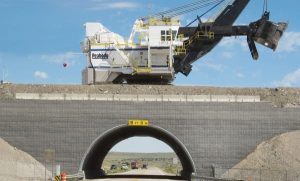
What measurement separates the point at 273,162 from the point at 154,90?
9359 millimetres

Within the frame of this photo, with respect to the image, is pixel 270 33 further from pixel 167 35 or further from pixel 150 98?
pixel 150 98

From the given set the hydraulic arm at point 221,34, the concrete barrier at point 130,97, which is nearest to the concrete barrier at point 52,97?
the concrete barrier at point 130,97

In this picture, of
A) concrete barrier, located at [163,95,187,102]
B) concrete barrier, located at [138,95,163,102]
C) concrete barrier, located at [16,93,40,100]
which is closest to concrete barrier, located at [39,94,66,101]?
concrete barrier, located at [16,93,40,100]

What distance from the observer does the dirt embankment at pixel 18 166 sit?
37.4 metres

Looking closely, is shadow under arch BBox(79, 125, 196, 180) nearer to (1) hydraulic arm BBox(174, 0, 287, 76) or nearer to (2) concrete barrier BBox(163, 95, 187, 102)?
(2) concrete barrier BBox(163, 95, 187, 102)

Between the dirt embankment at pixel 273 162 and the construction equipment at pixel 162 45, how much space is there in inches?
316

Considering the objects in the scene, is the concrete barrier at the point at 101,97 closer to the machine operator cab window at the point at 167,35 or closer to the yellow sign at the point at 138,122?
the yellow sign at the point at 138,122

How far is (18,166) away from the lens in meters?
38.7

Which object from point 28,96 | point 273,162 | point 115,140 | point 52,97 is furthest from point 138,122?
point 115,140

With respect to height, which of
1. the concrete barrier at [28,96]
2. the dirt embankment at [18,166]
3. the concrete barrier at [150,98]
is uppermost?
the concrete barrier at [28,96]

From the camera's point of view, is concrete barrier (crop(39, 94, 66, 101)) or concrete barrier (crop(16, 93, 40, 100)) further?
concrete barrier (crop(16, 93, 40, 100))

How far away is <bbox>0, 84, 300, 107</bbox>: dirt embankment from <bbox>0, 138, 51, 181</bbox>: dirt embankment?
4.41 m

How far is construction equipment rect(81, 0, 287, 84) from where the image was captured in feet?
151

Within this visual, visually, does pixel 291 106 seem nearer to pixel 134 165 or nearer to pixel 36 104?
pixel 36 104
